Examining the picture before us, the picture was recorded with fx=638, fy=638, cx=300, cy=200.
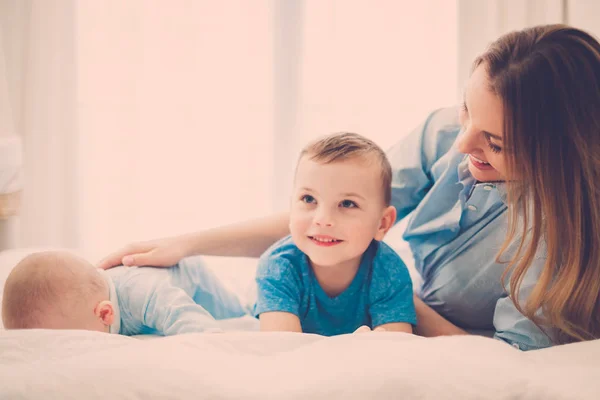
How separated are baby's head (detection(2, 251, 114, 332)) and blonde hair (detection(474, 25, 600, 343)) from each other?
73 cm

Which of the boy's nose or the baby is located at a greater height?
the boy's nose

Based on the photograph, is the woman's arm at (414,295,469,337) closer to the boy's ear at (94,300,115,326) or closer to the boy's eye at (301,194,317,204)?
the boy's eye at (301,194,317,204)

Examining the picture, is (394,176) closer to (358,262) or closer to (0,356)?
(358,262)

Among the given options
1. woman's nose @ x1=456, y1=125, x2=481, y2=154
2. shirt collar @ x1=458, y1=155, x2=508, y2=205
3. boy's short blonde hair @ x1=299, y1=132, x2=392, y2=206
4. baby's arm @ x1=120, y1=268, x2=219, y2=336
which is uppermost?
woman's nose @ x1=456, y1=125, x2=481, y2=154

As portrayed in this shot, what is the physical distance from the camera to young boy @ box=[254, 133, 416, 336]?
1.19 meters

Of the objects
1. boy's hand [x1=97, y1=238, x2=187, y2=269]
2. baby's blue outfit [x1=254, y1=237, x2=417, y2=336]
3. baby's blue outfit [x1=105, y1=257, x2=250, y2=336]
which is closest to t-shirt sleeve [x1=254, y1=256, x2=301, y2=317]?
baby's blue outfit [x1=254, y1=237, x2=417, y2=336]

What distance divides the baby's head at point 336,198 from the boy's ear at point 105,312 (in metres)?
0.36

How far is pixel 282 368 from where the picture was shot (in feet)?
2.52

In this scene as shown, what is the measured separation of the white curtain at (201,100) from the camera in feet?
8.50

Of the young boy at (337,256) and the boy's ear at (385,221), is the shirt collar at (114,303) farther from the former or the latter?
the boy's ear at (385,221)

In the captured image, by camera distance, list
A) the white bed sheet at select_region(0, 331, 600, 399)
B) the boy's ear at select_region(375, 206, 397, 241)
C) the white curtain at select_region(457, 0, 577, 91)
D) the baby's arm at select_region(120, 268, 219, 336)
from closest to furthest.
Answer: the white bed sheet at select_region(0, 331, 600, 399) → the baby's arm at select_region(120, 268, 219, 336) → the boy's ear at select_region(375, 206, 397, 241) → the white curtain at select_region(457, 0, 577, 91)

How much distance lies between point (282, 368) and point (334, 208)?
47 cm

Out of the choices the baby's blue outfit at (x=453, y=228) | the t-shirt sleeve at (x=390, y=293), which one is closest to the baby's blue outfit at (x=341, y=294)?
the t-shirt sleeve at (x=390, y=293)

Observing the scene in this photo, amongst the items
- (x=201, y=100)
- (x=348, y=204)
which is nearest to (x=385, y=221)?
(x=348, y=204)
